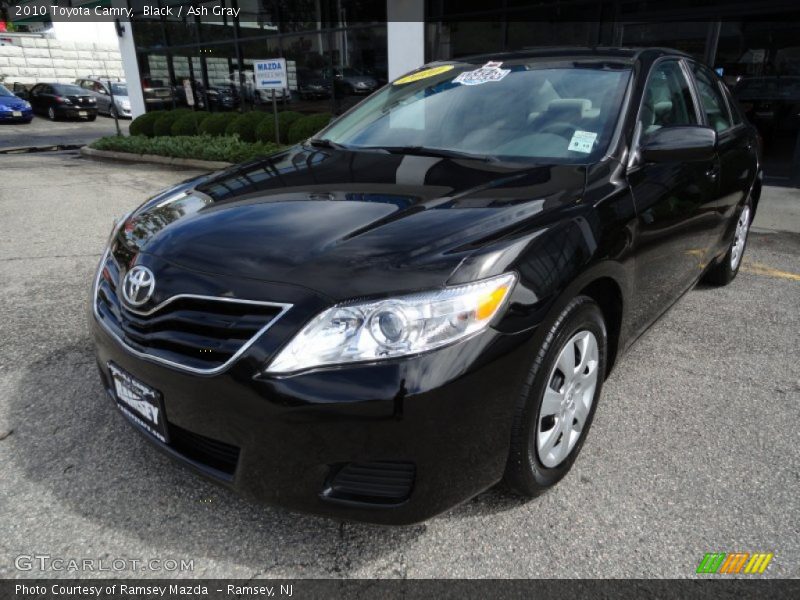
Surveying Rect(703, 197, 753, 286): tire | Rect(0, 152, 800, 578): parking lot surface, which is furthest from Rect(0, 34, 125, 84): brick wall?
Rect(703, 197, 753, 286): tire

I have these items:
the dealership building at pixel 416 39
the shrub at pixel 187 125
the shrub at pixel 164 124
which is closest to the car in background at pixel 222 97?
the dealership building at pixel 416 39

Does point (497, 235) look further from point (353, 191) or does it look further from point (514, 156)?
point (514, 156)

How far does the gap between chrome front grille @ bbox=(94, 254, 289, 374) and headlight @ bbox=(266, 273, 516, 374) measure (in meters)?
0.12

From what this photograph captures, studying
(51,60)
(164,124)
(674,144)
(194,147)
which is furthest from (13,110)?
(674,144)

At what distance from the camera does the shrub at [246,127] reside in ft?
39.3

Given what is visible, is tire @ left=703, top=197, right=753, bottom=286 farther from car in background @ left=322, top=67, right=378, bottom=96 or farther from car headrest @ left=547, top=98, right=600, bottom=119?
car in background @ left=322, top=67, right=378, bottom=96

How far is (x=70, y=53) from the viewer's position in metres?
32.1

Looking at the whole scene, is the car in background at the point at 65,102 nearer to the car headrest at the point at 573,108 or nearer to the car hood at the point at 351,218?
the car hood at the point at 351,218

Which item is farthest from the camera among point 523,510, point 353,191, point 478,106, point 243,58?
point 243,58

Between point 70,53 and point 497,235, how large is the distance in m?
37.8

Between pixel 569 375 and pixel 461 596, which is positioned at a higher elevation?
pixel 569 375

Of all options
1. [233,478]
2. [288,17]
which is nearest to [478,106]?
[233,478]

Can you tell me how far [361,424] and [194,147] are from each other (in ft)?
36.8

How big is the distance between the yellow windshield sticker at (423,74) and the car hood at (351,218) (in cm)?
96
